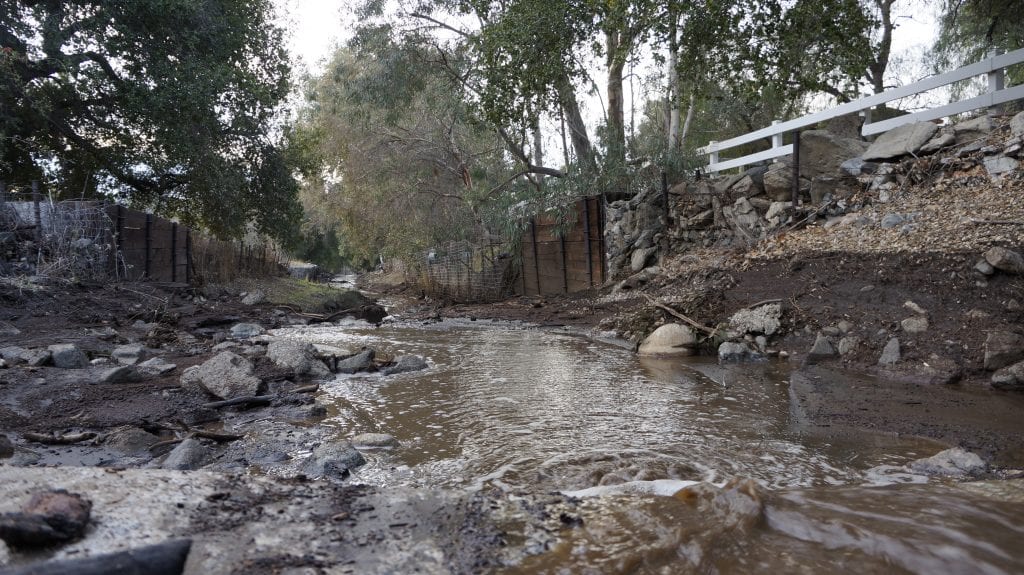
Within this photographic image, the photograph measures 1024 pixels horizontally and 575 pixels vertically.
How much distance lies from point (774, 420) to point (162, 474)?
432 cm

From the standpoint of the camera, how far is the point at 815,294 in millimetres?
7742

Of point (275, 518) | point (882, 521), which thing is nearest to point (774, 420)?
point (882, 521)

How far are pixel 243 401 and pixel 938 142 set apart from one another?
10.0 meters

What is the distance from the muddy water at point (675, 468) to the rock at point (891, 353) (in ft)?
3.14

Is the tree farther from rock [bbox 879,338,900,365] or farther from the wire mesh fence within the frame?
rock [bbox 879,338,900,365]

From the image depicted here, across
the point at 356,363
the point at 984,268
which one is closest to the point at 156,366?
the point at 356,363

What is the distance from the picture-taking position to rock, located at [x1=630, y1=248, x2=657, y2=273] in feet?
44.2

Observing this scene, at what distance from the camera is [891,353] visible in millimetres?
6219

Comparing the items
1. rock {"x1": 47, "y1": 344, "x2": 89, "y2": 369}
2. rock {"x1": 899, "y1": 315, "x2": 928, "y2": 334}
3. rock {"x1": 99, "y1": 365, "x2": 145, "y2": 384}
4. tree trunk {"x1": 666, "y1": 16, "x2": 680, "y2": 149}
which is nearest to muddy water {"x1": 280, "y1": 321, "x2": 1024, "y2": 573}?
rock {"x1": 899, "y1": 315, "x2": 928, "y2": 334}

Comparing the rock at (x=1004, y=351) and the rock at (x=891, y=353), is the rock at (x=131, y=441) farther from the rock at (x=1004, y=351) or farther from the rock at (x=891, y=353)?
the rock at (x=1004, y=351)

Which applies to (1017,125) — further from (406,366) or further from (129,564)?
(129,564)

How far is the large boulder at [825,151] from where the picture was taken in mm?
10562

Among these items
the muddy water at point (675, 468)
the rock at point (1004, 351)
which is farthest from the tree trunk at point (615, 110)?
the rock at point (1004, 351)

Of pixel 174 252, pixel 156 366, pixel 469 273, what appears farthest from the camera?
pixel 469 273
